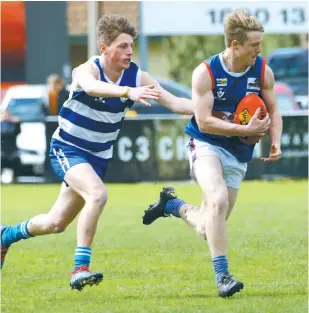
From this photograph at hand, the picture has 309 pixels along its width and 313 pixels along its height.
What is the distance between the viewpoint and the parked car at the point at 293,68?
1060 inches

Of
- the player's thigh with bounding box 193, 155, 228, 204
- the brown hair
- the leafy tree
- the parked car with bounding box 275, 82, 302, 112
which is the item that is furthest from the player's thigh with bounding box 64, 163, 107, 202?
the leafy tree

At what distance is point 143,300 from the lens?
→ 26.2ft

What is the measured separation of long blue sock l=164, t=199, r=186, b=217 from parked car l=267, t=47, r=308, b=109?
1765cm

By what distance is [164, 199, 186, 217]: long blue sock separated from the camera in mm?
9188

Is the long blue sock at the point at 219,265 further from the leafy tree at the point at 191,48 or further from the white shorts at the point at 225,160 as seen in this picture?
the leafy tree at the point at 191,48

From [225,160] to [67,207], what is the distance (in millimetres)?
1168

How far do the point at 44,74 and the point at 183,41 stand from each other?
16.3 ft

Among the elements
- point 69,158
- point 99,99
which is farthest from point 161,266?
point 99,99

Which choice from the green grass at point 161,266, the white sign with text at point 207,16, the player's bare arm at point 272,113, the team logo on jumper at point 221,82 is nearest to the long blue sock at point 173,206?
the green grass at point 161,266

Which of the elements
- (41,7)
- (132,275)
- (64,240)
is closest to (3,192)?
(64,240)

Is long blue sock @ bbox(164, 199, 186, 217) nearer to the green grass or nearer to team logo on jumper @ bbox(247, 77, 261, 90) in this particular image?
the green grass

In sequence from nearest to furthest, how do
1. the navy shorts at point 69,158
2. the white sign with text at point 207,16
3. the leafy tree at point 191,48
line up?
the navy shorts at point 69,158 < the white sign with text at point 207,16 < the leafy tree at point 191,48

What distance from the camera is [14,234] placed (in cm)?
912

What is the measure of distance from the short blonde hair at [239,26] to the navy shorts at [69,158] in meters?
1.27
